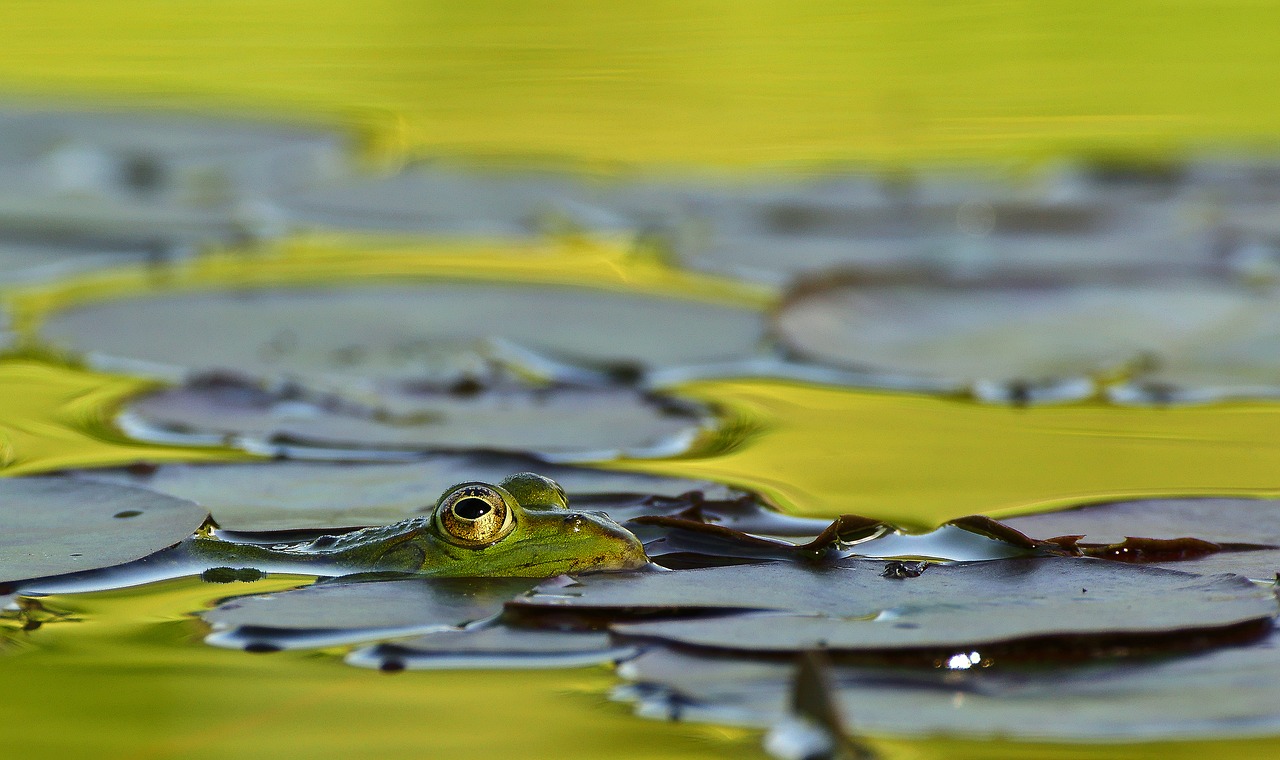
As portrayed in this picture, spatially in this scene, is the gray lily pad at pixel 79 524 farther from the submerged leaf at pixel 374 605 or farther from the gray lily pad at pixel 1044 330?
the gray lily pad at pixel 1044 330

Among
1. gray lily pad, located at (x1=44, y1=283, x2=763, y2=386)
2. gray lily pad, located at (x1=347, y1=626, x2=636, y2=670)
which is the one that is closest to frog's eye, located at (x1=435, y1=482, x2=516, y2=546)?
gray lily pad, located at (x1=347, y1=626, x2=636, y2=670)

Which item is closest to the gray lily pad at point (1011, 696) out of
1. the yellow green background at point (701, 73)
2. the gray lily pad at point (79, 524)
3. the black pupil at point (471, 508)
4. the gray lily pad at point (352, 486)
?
the black pupil at point (471, 508)

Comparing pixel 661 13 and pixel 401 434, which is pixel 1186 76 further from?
pixel 401 434

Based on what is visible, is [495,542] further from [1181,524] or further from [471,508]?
[1181,524]

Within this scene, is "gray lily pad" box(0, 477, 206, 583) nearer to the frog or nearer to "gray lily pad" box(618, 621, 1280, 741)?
the frog

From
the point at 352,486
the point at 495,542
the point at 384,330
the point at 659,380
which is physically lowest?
the point at 495,542

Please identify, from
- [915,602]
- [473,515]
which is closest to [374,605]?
[473,515]
